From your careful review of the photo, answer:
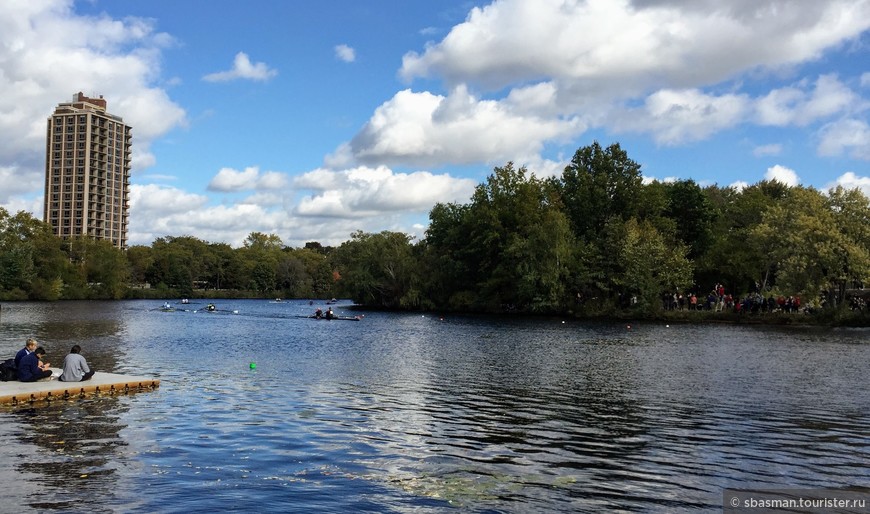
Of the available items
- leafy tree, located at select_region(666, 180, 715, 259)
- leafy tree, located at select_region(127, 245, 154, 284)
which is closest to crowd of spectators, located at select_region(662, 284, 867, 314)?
leafy tree, located at select_region(666, 180, 715, 259)

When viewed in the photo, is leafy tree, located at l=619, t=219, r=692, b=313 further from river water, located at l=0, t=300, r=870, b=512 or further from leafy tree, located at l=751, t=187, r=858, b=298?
river water, located at l=0, t=300, r=870, b=512

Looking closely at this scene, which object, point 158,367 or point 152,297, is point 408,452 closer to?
point 158,367

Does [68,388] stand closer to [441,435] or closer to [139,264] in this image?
[441,435]

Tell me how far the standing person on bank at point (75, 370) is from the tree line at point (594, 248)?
5846cm

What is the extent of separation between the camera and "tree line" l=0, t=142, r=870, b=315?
6306cm

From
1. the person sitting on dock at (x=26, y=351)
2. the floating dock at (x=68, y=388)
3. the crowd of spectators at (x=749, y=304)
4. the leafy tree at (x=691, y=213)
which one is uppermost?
the leafy tree at (x=691, y=213)

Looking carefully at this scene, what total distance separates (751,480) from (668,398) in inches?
411

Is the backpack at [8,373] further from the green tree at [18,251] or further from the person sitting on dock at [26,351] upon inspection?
the green tree at [18,251]

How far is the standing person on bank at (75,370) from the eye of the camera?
72.4 feet

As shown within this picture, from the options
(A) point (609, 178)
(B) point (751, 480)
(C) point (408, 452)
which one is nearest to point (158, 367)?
(C) point (408, 452)

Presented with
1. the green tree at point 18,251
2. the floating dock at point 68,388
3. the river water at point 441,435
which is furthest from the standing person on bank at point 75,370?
the green tree at point 18,251

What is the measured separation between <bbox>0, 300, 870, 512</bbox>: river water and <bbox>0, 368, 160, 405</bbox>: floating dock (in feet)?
2.33

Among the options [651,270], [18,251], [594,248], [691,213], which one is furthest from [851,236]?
[18,251]

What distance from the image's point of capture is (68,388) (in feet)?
69.4
